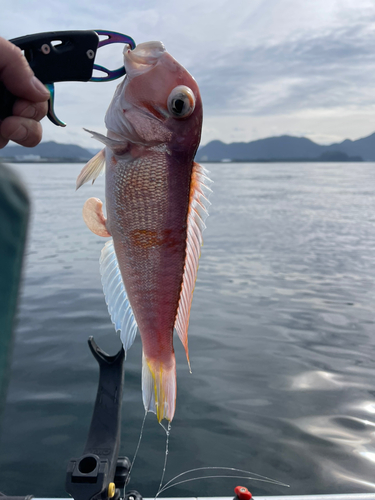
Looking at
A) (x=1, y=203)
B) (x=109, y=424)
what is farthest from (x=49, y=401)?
(x=1, y=203)

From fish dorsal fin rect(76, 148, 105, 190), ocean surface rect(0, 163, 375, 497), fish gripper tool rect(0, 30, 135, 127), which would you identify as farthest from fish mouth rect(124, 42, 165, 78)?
ocean surface rect(0, 163, 375, 497)

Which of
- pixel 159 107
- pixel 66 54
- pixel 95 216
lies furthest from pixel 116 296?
pixel 66 54

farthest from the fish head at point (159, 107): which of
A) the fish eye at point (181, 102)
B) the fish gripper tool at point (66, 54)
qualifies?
the fish gripper tool at point (66, 54)

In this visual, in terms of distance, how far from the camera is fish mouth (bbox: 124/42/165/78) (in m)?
1.66

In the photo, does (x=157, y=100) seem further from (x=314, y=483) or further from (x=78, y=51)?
(x=314, y=483)

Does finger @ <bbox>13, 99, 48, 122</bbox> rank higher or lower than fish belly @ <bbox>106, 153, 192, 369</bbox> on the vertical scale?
higher

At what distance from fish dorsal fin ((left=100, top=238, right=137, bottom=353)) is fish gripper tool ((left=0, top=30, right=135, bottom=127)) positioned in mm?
808

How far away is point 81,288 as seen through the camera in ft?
33.0

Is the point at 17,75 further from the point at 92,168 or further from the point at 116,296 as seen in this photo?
the point at 116,296

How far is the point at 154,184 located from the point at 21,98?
32.0 inches

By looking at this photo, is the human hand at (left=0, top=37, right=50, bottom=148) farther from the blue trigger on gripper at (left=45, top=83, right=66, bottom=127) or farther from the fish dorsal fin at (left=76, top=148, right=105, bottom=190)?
the fish dorsal fin at (left=76, top=148, right=105, bottom=190)

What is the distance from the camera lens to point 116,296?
1853 mm

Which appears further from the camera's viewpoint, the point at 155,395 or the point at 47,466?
the point at 47,466

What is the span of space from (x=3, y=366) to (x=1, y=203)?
107 centimetres
